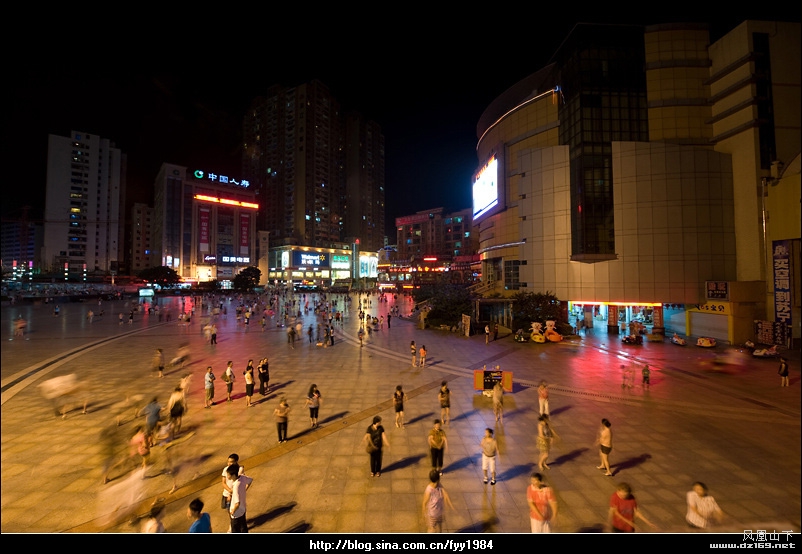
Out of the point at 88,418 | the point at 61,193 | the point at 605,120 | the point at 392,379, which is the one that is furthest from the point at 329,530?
the point at 61,193

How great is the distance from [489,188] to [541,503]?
4154cm

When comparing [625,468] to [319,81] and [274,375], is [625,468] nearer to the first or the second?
[274,375]

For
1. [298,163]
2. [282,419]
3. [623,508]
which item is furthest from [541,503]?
[298,163]

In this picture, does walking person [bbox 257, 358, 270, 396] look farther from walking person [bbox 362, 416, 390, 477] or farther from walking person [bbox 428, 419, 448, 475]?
walking person [bbox 428, 419, 448, 475]

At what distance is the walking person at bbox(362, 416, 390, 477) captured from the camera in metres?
8.73

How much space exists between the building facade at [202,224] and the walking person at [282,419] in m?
104

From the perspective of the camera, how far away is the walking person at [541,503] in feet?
21.0

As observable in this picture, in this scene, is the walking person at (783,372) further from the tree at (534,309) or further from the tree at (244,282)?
the tree at (244,282)

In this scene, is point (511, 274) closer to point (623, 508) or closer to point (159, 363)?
point (159, 363)

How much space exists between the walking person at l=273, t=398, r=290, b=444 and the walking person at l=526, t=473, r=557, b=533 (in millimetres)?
6719

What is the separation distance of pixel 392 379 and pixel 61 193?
12783 centimetres

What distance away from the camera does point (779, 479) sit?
8672 millimetres

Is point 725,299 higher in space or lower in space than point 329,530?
higher

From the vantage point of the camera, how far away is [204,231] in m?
110
